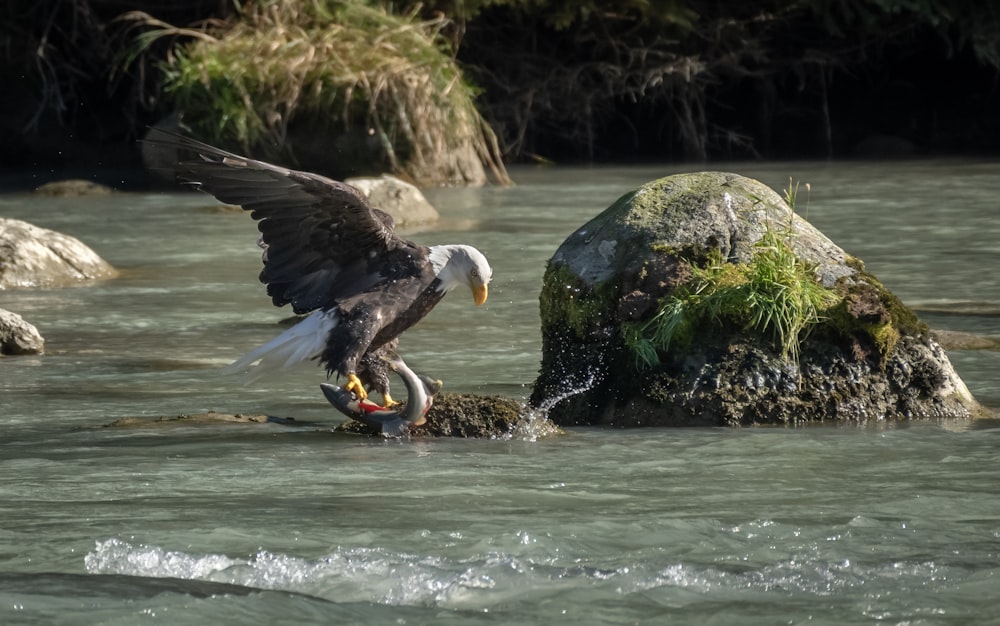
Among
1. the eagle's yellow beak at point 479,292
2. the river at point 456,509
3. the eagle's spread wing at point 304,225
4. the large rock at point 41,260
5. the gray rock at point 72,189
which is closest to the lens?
the river at point 456,509

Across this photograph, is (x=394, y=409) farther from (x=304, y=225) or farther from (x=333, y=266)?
(x=304, y=225)

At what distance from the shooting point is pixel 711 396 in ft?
18.7

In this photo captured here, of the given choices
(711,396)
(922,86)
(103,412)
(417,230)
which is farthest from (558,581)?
(922,86)

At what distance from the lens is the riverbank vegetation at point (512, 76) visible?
16453 millimetres

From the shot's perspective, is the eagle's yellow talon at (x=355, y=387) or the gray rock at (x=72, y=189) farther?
the gray rock at (x=72, y=189)

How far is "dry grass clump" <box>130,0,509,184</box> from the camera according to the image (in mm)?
16281

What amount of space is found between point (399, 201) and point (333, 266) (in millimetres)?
7243

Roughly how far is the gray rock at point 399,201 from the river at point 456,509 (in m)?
4.88

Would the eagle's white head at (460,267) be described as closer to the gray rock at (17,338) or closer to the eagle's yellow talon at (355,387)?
the eagle's yellow talon at (355,387)

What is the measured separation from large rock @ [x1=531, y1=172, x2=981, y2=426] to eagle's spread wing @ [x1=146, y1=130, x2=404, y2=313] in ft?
2.25

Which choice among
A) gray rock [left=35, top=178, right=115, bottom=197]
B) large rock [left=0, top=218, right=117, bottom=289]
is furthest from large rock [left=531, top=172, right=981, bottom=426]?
gray rock [left=35, top=178, right=115, bottom=197]

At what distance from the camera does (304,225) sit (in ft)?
19.3

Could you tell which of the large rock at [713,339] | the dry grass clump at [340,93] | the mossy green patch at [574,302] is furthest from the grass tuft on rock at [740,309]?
the dry grass clump at [340,93]

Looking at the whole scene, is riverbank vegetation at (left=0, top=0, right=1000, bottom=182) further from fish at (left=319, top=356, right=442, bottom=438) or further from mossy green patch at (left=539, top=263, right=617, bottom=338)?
fish at (left=319, top=356, right=442, bottom=438)
